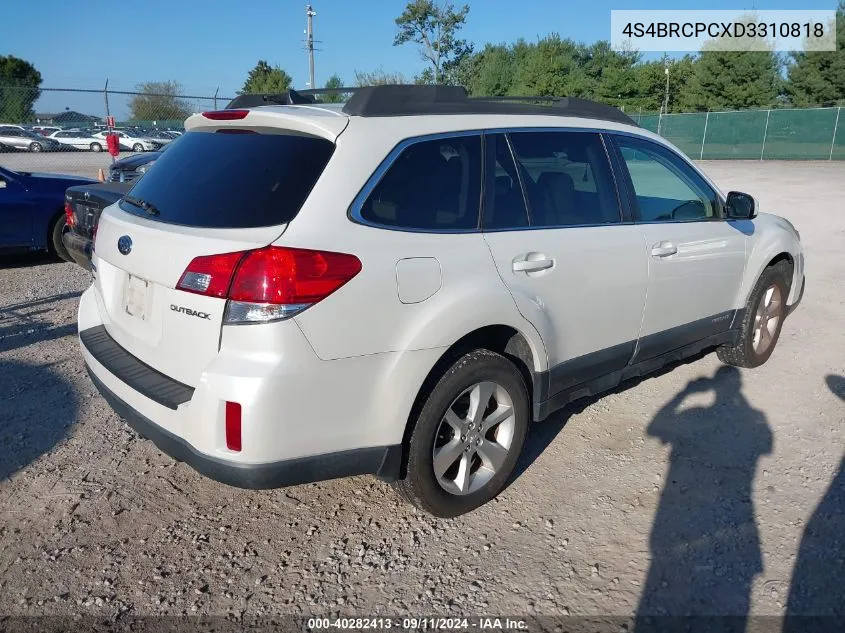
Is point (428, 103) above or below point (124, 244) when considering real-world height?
above

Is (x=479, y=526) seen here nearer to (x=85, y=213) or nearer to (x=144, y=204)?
(x=144, y=204)

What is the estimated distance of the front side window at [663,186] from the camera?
3865 millimetres

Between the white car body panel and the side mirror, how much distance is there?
1.54 meters

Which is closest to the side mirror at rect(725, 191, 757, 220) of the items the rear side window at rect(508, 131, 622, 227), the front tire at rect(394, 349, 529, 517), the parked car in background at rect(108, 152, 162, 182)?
the rear side window at rect(508, 131, 622, 227)

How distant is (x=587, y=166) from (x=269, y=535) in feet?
8.20

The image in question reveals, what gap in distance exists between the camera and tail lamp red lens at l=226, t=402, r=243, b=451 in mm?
2346

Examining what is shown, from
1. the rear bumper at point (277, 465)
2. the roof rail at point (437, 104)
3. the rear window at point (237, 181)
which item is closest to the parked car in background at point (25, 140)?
the rear window at point (237, 181)

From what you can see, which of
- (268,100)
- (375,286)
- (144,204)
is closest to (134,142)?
(268,100)

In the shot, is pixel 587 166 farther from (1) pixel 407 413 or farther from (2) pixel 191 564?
(2) pixel 191 564

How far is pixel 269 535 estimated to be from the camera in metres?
2.97

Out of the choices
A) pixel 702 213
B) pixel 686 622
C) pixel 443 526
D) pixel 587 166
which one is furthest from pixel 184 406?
pixel 702 213

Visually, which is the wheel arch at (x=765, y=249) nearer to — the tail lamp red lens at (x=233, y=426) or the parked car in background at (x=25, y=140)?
the tail lamp red lens at (x=233, y=426)

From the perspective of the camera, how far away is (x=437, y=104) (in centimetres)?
301

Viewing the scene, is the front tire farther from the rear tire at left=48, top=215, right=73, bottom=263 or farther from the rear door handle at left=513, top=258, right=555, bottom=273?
the rear tire at left=48, top=215, right=73, bottom=263
